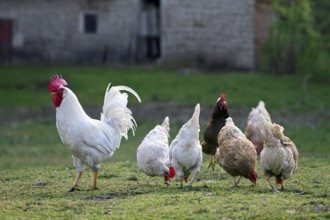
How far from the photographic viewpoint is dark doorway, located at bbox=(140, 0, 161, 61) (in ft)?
164

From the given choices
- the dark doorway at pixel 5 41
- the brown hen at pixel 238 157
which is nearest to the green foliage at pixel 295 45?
the dark doorway at pixel 5 41

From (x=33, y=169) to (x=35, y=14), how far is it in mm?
32663

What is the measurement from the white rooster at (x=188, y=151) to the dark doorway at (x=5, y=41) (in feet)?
121

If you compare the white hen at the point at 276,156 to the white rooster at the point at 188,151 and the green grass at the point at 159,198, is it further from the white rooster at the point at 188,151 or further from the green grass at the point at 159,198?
the white rooster at the point at 188,151

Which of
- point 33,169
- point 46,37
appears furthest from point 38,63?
point 33,169

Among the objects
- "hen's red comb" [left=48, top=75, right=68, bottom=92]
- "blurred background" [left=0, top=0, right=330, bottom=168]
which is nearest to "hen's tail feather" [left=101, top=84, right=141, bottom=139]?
"hen's red comb" [left=48, top=75, right=68, bottom=92]

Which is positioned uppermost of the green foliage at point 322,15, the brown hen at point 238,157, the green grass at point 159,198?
the green foliage at point 322,15

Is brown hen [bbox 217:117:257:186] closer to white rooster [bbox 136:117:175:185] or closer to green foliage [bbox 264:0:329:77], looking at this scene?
white rooster [bbox 136:117:175:185]

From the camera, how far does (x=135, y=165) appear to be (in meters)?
19.4

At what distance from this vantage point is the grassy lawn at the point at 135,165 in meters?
12.4

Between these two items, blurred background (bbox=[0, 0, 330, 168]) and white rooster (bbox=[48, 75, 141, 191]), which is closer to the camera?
white rooster (bbox=[48, 75, 141, 191])

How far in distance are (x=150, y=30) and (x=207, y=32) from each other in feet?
13.4

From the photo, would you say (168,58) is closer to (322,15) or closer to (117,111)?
(322,15)

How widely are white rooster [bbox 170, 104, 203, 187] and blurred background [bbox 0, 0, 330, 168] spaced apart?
1292 cm
